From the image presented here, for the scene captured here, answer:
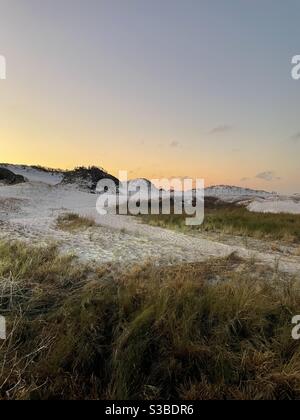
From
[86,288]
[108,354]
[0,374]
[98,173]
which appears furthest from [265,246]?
[98,173]

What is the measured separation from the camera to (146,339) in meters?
3.99

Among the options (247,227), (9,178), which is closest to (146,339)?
(247,227)

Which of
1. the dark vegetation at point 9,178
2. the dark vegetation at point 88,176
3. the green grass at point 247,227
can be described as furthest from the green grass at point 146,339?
the dark vegetation at point 88,176

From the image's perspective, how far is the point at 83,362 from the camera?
12.2 ft

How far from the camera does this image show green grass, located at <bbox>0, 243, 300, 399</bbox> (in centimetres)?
344

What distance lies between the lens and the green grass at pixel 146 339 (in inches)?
136

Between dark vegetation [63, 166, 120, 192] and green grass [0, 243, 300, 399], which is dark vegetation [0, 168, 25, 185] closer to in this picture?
dark vegetation [63, 166, 120, 192]

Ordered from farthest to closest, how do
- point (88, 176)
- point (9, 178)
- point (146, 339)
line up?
point (88, 176) → point (9, 178) → point (146, 339)

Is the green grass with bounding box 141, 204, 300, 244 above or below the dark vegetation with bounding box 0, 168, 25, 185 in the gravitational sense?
below

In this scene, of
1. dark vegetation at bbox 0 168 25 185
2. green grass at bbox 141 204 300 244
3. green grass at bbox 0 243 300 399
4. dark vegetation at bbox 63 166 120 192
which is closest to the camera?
green grass at bbox 0 243 300 399

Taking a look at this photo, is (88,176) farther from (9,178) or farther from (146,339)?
(146,339)

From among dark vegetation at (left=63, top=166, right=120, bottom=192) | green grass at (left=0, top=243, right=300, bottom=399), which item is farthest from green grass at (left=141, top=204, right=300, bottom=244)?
dark vegetation at (left=63, top=166, right=120, bottom=192)

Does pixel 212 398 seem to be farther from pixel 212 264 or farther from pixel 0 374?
pixel 212 264
